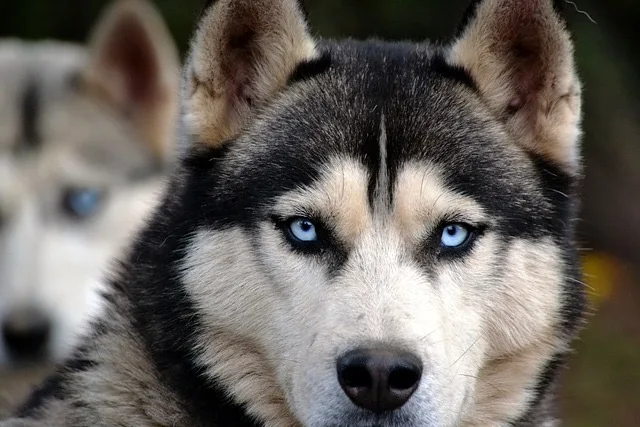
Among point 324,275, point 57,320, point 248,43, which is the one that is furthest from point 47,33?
point 324,275

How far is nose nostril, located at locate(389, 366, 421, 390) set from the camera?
331 cm

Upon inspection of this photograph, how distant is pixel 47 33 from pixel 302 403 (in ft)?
27.0

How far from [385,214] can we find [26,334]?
375cm

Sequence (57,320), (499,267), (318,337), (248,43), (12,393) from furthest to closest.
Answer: (57,320) < (12,393) < (248,43) < (499,267) < (318,337)

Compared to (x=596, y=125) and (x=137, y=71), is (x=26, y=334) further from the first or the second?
(x=596, y=125)

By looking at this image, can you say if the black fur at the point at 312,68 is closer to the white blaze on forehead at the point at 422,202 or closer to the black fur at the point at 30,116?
the white blaze on forehead at the point at 422,202

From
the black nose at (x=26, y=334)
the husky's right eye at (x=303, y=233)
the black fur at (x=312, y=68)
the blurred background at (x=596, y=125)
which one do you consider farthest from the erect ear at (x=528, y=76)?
the blurred background at (x=596, y=125)

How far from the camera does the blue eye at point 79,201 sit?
22.9ft

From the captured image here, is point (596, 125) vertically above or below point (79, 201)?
above

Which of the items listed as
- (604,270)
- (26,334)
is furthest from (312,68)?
(604,270)

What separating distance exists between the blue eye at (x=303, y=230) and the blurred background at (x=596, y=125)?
6.21 meters

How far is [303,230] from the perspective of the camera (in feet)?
12.1

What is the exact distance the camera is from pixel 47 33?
10.9 metres

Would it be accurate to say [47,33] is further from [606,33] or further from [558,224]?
[558,224]
